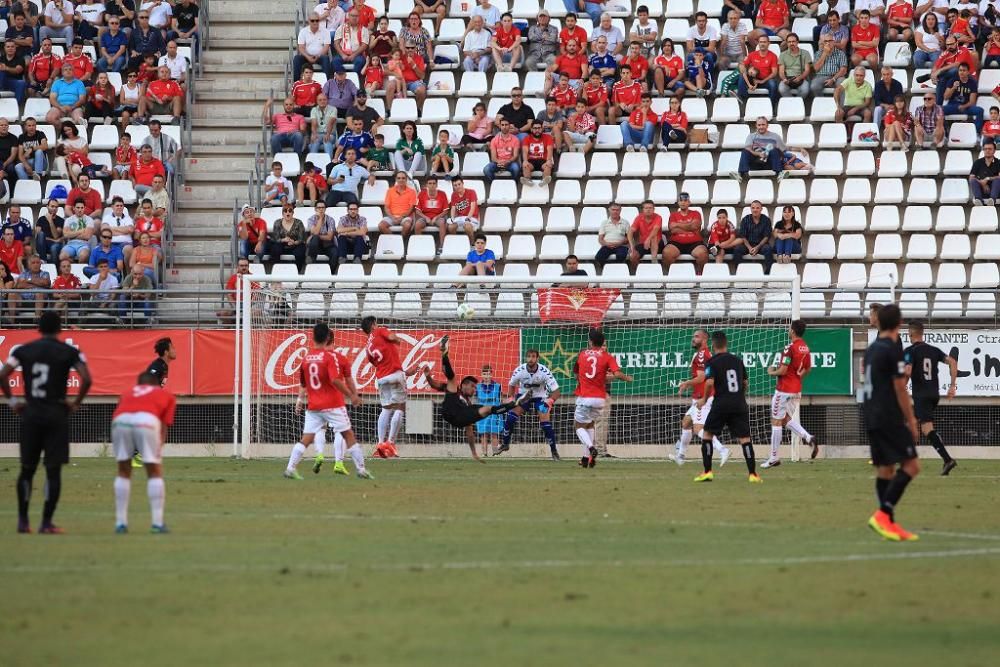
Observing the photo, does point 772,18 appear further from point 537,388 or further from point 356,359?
point 356,359

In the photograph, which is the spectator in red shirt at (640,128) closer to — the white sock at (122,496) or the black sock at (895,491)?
the black sock at (895,491)

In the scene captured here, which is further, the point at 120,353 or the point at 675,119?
the point at 675,119

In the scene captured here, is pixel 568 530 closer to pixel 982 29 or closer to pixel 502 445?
pixel 502 445

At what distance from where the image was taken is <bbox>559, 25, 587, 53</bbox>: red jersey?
1319 inches

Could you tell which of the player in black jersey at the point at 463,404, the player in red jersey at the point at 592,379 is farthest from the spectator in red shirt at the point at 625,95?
the player in red jersey at the point at 592,379

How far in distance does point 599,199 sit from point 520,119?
2.48 m

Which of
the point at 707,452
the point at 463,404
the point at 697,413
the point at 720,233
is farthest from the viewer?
the point at 720,233

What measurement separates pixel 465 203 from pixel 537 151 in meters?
2.11

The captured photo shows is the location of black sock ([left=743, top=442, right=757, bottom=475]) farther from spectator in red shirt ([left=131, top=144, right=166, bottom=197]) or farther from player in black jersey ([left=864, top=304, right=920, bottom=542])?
spectator in red shirt ([left=131, top=144, right=166, bottom=197])

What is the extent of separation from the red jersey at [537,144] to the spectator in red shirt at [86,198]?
8.67 m

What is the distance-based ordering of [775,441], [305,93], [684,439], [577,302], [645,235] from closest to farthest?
[775,441], [684,439], [577,302], [645,235], [305,93]

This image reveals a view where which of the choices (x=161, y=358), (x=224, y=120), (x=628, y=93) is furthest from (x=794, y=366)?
(x=224, y=120)

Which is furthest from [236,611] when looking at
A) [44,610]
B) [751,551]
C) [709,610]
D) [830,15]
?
[830,15]

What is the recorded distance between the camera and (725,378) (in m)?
21.2
